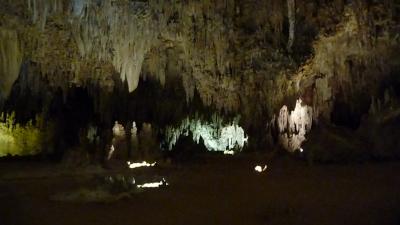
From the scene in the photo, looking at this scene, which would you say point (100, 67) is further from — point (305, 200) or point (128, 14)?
point (305, 200)

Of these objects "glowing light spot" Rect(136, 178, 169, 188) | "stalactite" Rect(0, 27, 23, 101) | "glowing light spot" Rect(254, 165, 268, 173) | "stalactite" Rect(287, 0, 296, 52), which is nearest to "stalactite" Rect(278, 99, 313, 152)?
"stalactite" Rect(287, 0, 296, 52)

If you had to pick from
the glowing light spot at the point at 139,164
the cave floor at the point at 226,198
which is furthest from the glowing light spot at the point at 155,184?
the glowing light spot at the point at 139,164

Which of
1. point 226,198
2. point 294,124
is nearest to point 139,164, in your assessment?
point 226,198

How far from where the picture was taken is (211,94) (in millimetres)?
15219

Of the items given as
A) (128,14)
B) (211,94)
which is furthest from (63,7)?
(211,94)

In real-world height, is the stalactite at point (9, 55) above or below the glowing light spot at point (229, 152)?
above

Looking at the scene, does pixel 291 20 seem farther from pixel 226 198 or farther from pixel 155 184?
pixel 226 198

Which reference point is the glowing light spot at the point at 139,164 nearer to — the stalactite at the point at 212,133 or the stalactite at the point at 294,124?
the stalactite at the point at 212,133

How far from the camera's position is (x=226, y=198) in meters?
7.09

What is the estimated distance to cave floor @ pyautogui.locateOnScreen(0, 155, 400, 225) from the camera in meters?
5.68

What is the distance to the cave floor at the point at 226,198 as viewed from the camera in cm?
568

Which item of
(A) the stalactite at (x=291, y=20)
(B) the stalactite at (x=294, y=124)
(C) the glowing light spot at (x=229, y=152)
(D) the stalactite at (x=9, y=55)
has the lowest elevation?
(C) the glowing light spot at (x=229, y=152)

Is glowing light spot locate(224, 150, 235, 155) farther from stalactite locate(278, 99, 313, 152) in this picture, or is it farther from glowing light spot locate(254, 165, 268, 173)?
glowing light spot locate(254, 165, 268, 173)

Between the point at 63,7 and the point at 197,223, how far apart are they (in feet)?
24.4
